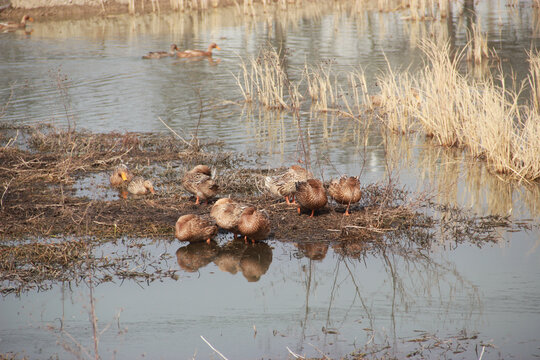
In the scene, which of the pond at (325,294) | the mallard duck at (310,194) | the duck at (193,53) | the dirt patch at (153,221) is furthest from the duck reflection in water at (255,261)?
the duck at (193,53)

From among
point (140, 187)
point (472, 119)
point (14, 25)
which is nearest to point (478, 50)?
point (472, 119)

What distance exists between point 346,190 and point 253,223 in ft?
5.03

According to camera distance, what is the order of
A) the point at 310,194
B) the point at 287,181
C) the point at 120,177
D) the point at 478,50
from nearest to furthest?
the point at 310,194, the point at 287,181, the point at 120,177, the point at 478,50

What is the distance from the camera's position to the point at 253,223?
809cm

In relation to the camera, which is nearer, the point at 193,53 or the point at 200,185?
the point at 200,185

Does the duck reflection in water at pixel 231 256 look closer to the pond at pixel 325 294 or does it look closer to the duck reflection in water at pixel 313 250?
the pond at pixel 325 294

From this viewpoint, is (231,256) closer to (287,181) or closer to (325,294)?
(325,294)

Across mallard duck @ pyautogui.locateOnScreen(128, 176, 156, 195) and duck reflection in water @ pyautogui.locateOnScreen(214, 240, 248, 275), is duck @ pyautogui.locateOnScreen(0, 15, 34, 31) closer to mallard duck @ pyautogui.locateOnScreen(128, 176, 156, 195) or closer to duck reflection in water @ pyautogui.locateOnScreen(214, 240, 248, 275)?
mallard duck @ pyautogui.locateOnScreen(128, 176, 156, 195)

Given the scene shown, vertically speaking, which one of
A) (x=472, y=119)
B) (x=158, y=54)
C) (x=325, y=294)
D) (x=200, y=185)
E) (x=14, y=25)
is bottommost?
(x=325, y=294)

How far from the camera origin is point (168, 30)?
104ft

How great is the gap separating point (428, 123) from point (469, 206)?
4185 millimetres

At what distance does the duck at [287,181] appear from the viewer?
939cm

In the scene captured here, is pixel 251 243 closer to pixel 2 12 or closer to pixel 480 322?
pixel 480 322

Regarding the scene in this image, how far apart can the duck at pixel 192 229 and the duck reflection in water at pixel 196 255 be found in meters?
0.13
